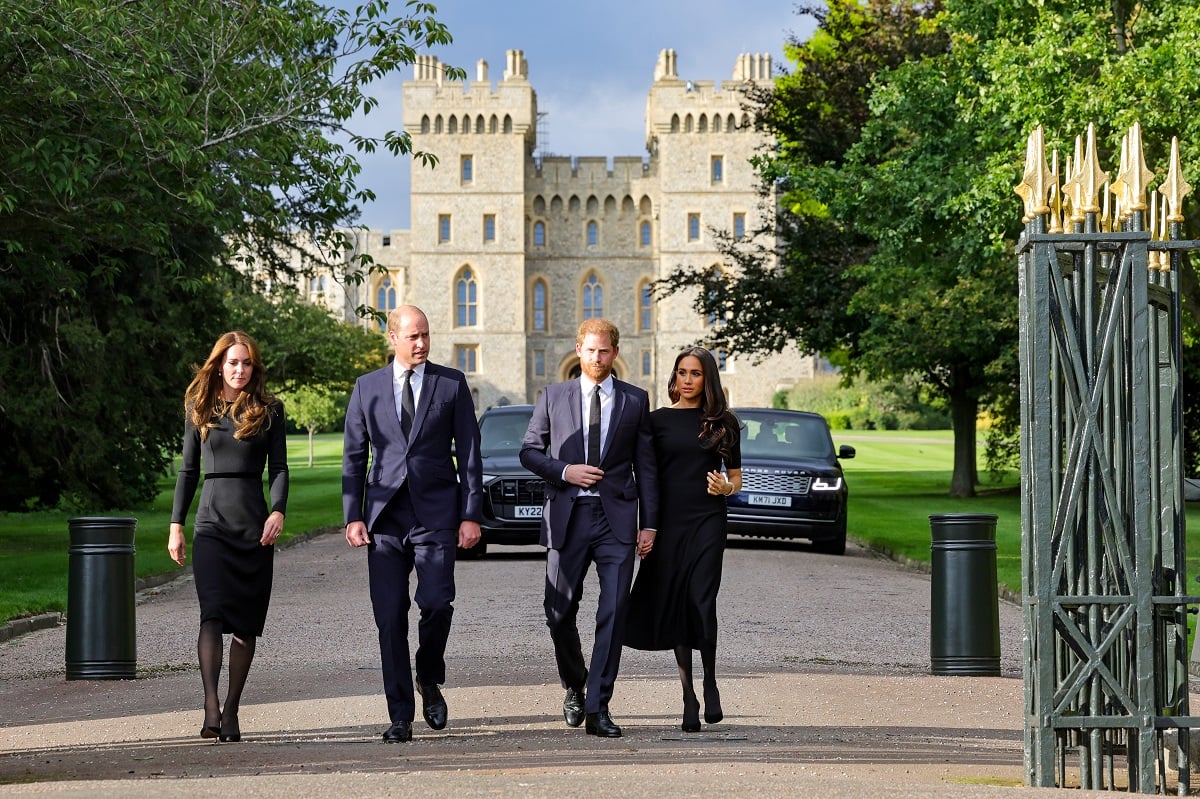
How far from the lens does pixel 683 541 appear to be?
7.24m

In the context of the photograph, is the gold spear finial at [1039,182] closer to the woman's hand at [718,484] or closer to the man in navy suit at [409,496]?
the woman's hand at [718,484]

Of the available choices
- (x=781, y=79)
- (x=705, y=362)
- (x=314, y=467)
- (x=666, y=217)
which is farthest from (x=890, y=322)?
(x=666, y=217)

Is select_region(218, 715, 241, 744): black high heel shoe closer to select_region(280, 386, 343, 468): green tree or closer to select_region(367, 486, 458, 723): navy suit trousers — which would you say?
select_region(367, 486, 458, 723): navy suit trousers

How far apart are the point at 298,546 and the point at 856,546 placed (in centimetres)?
728

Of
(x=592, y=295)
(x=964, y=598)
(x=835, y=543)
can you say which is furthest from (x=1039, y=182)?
(x=592, y=295)

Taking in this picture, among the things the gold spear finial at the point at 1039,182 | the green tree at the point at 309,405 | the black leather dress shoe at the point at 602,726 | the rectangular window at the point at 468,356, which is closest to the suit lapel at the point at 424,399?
the black leather dress shoe at the point at 602,726

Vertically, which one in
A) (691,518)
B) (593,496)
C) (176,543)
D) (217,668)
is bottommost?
(217,668)

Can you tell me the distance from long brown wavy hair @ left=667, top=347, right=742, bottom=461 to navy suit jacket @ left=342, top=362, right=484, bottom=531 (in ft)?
3.09

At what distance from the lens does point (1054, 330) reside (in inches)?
235

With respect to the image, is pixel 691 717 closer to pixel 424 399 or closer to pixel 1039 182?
pixel 424 399

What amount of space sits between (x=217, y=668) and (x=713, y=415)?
240 centimetres

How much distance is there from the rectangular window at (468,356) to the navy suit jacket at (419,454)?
74.7m

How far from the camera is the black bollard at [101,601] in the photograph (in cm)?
947

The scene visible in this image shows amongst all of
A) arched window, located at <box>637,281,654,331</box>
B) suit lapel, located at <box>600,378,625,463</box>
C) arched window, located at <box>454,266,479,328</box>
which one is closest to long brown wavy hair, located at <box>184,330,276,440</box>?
suit lapel, located at <box>600,378,625,463</box>
